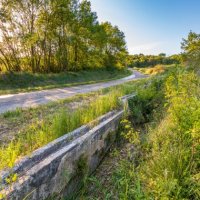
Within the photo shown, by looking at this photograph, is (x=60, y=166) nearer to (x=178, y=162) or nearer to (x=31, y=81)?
(x=178, y=162)

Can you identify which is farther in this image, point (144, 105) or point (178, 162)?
point (144, 105)

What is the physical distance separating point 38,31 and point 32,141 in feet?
69.0

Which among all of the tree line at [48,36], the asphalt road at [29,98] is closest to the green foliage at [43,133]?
the asphalt road at [29,98]

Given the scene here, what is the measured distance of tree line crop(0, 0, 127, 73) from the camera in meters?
20.9

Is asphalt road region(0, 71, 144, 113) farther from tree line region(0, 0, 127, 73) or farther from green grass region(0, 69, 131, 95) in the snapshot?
tree line region(0, 0, 127, 73)

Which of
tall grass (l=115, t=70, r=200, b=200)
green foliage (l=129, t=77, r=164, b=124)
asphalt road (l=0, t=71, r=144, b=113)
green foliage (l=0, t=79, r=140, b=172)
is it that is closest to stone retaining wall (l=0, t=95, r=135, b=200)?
green foliage (l=0, t=79, r=140, b=172)

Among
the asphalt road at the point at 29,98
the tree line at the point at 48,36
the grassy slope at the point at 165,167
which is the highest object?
the tree line at the point at 48,36

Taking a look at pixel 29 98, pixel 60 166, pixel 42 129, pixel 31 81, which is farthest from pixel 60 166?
pixel 31 81

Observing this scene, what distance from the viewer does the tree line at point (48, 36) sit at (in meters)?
20.9

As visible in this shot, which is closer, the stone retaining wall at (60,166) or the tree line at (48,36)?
the stone retaining wall at (60,166)

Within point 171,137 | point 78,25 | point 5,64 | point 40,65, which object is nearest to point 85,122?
point 171,137

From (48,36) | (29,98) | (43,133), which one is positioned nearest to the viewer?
(43,133)

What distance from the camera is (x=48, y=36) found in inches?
920

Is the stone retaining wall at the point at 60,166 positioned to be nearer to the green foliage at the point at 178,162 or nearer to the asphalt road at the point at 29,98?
the green foliage at the point at 178,162
